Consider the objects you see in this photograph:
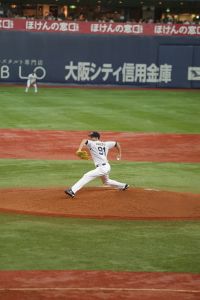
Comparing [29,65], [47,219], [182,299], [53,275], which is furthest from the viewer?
[29,65]

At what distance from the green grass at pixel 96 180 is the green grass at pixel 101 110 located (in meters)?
7.40

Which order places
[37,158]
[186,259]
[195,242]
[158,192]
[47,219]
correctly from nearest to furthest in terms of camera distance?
[186,259] → [195,242] → [47,219] → [158,192] → [37,158]

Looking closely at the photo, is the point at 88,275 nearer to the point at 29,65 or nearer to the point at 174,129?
the point at 174,129

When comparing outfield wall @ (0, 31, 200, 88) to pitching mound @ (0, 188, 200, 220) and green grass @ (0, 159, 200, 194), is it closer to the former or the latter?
green grass @ (0, 159, 200, 194)

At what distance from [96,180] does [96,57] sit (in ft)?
90.4

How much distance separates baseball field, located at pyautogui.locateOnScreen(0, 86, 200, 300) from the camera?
31.6 feet

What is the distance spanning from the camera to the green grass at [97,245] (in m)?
10.5

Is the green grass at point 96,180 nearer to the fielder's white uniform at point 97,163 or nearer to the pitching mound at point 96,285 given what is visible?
the fielder's white uniform at point 97,163

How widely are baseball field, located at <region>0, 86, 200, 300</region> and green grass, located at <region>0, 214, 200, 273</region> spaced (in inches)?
0.6

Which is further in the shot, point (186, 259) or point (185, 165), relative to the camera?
point (185, 165)

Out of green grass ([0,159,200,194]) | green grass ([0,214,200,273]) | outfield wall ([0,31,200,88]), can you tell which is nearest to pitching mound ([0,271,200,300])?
green grass ([0,214,200,273])

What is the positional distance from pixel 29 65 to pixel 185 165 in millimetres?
25366

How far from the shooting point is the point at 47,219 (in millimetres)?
13055

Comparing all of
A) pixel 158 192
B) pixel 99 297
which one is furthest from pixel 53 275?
pixel 158 192
